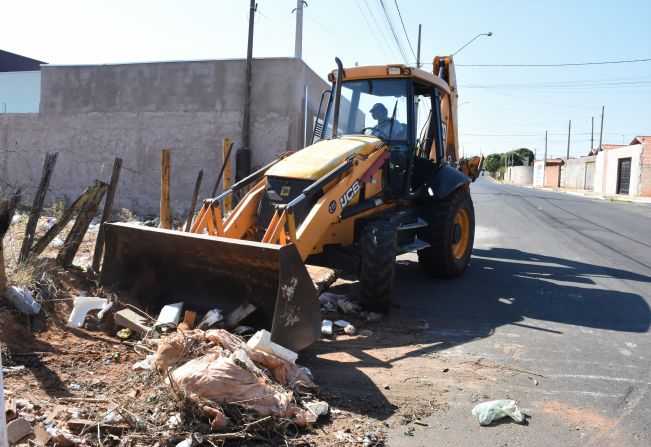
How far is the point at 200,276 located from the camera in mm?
5590

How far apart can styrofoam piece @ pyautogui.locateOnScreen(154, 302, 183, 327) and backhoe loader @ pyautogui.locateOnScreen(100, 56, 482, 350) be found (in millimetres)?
291

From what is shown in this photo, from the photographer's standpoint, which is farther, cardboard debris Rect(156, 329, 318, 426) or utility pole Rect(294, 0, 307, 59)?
utility pole Rect(294, 0, 307, 59)

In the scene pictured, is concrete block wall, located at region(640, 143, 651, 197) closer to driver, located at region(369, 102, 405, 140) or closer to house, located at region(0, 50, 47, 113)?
driver, located at region(369, 102, 405, 140)

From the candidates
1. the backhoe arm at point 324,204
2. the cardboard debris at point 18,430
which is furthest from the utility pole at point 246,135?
the cardboard debris at point 18,430

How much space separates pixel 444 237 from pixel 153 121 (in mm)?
9399

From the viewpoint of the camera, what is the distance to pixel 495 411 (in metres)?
3.95

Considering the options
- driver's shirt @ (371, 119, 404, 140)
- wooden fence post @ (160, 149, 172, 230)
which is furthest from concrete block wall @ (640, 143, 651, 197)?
wooden fence post @ (160, 149, 172, 230)

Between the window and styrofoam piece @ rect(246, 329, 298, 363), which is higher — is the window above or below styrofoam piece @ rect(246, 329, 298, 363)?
above

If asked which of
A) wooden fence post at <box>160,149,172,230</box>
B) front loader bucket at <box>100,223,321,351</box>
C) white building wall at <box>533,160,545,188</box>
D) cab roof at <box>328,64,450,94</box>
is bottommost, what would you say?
front loader bucket at <box>100,223,321,351</box>

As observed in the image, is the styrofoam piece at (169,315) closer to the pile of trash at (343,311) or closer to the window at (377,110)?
the pile of trash at (343,311)

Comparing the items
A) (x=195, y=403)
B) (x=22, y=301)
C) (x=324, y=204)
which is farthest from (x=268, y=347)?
Answer: (x=22, y=301)

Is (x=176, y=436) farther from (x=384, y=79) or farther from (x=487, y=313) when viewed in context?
(x=384, y=79)

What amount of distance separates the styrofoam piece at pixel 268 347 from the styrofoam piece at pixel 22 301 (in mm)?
2268

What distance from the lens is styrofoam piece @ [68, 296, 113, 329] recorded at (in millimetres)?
5234
